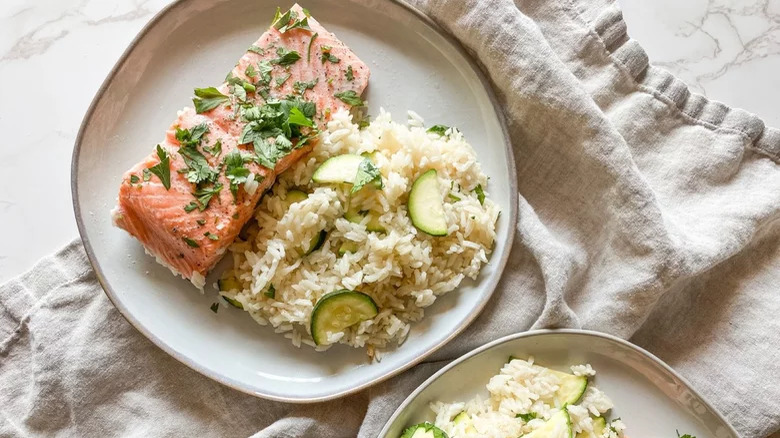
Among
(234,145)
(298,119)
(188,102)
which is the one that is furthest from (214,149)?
(188,102)

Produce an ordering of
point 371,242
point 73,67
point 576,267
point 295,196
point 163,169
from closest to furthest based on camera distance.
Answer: point 163,169 < point 371,242 < point 295,196 < point 576,267 < point 73,67

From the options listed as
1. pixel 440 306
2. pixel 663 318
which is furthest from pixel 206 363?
pixel 663 318

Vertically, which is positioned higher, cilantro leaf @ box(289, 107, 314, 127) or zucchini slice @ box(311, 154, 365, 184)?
cilantro leaf @ box(289, 107, 314, 127)

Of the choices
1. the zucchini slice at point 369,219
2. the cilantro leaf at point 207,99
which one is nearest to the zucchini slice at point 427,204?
the zucchini slice at point 369,219

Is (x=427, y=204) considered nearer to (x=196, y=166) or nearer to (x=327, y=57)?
(x=327, y=57)

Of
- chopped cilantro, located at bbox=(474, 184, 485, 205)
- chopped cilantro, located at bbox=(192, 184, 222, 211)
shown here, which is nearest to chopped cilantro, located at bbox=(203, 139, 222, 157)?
chopped cilantro, located at bbox=(192, 184, 222, 211)

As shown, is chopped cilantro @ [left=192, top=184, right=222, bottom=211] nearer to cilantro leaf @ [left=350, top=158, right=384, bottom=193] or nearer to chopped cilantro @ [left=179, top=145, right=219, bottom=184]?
chopped cilantro @ [left=179, top=145, right=219, bottom=184]
